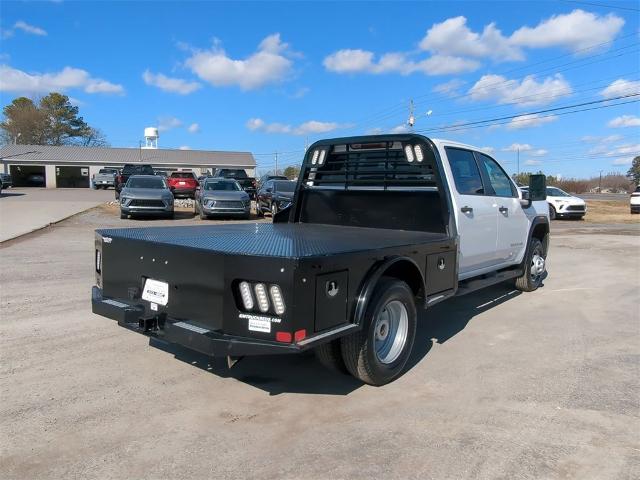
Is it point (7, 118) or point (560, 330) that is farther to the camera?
point (7, 118)

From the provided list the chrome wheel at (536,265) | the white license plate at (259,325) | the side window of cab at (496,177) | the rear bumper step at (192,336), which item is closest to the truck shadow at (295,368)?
the rear bumper step at (192,336)

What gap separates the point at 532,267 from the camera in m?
7.64

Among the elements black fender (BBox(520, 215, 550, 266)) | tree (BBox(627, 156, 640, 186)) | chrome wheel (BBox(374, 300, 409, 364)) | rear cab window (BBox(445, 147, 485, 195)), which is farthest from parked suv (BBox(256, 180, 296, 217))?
tree (BBox(627, 156, 640, 186))

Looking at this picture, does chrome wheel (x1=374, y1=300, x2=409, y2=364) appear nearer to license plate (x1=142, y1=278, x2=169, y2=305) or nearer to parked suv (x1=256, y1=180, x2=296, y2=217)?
license plate (x1=142, y1=278, x2=169, y2=305)

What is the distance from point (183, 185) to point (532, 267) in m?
23.5

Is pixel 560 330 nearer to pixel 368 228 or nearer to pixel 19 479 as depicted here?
pixel 368 228

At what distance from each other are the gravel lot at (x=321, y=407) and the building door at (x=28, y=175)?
178 feet

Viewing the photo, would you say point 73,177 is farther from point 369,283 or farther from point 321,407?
point 369,283

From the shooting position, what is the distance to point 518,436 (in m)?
3.37

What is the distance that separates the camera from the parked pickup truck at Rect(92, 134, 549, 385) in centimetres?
325

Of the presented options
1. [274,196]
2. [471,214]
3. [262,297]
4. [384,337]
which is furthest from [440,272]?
[274,196]

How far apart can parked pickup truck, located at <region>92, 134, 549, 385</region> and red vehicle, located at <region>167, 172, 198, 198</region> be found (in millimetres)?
22948

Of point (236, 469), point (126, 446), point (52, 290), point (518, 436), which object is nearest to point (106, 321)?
point (52, 290)

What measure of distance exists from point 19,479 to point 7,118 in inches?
3233
